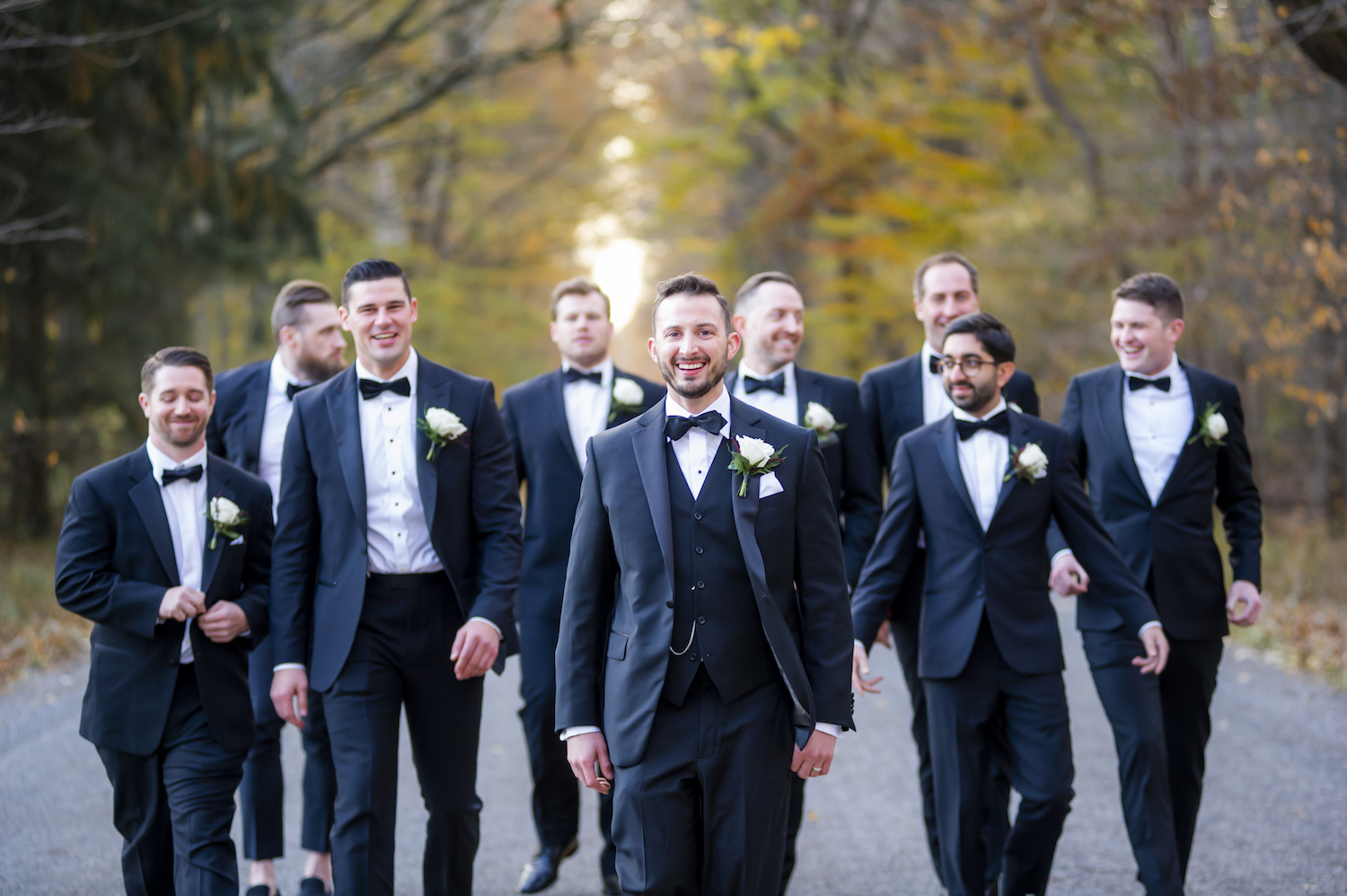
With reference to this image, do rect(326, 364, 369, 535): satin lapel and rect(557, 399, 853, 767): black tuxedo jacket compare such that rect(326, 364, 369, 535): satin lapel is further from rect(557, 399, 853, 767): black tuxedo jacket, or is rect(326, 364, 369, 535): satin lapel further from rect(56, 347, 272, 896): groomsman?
rect(557, 399, 853, 767): black tuxedo jacket

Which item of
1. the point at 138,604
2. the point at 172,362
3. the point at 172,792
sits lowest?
the point at 172,792

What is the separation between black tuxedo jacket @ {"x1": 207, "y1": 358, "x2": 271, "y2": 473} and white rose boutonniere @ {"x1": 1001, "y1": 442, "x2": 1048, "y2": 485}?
3622 millimetres

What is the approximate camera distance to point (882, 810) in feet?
23.8

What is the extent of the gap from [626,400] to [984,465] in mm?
1941

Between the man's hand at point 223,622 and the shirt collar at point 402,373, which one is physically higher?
the shirt collar at point 402,373

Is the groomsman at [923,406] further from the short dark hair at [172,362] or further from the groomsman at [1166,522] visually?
the short dark hair at [172,362]

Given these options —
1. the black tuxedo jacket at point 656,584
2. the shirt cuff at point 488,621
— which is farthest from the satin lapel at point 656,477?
the shirt cuff at point 488,621

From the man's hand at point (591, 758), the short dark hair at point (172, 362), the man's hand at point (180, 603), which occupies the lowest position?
the man's hand at point (591, 758)

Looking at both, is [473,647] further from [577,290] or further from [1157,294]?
[1157,294]

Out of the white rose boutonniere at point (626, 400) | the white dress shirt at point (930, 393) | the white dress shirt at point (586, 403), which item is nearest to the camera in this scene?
the white dress shirt at point (930, 393)

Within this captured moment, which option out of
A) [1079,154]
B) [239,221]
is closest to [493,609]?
[239,221]

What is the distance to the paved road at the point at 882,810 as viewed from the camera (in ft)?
19.7

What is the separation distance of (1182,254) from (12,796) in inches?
538

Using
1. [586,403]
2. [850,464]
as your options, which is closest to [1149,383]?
[850,464]
